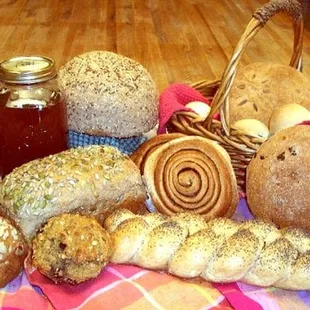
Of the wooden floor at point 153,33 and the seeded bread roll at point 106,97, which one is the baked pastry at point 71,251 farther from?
the wooden floor at point 153,33

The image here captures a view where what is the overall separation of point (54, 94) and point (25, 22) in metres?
2.20

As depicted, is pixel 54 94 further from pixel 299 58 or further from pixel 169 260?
pixel 299 58

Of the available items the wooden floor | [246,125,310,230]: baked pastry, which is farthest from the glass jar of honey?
the wooden floor

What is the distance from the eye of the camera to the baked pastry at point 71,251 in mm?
815

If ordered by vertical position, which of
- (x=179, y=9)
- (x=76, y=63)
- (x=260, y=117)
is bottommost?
(x=179, y=9)

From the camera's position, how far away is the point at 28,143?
40.6 inches

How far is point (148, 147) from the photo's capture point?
1.13 m

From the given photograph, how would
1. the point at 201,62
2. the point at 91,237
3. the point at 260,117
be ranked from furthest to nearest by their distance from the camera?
1. the point at 201,62
2. the point at 260,117
3. the point at 91,237

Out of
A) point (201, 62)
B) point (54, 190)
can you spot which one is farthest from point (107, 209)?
point (201, 62)

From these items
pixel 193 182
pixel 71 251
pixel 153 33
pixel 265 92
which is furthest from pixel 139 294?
pixel 153 33

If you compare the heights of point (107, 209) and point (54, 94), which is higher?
point (54, 94)

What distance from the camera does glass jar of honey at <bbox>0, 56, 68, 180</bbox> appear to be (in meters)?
0.99

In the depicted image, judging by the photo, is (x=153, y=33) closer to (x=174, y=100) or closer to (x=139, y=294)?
(x=174, y=100)

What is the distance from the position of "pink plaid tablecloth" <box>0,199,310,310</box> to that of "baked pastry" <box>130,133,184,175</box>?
0.93ft
